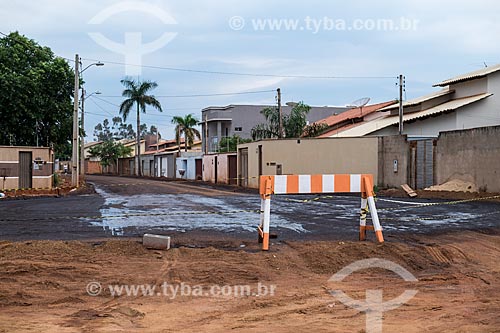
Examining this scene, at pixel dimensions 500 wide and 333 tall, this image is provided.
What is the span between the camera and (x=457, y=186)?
1047 inches

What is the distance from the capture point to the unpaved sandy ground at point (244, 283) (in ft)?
20.1

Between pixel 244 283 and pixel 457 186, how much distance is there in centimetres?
2082

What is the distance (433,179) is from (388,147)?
196 inches

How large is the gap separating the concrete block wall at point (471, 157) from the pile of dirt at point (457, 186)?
183mm

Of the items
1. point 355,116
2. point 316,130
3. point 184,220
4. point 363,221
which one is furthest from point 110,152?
point 363,221

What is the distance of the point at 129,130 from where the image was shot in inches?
6752

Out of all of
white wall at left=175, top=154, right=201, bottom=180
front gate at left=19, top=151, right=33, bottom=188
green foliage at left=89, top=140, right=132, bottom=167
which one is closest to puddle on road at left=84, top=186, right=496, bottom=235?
front gate at left=19, top=151, right=33, bottom=188

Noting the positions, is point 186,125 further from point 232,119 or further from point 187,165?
point 187,165

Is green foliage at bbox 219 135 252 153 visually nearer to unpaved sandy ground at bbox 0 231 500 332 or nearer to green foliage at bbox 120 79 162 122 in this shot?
green foliage at bbox 120 79 162 122

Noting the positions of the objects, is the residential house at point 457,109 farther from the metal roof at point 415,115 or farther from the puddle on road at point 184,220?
the puddle on road at point 184,220

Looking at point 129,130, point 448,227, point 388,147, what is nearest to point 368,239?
point 448,227

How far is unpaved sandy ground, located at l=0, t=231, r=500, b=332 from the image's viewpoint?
20.1 ft

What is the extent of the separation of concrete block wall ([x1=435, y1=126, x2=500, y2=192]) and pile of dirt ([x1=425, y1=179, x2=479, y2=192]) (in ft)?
0.60

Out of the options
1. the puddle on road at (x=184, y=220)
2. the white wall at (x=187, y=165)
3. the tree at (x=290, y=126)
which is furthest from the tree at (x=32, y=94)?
the puddle on road at (x=184, y=220)
